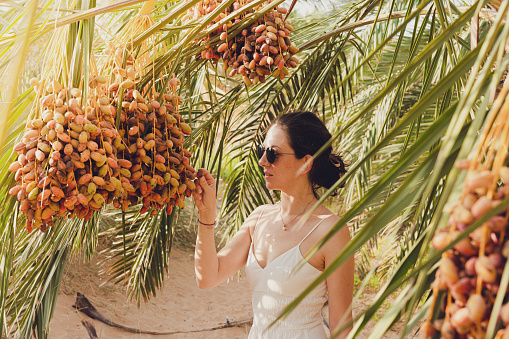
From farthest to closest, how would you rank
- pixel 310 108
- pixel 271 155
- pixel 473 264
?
pixel 310 108
pixel 271 155
pixel 473 264

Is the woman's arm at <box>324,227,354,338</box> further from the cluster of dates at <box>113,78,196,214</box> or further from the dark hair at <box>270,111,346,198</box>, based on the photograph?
the cluster of dates at <box>113,78,196,214</box>

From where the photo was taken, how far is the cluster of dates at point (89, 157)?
0.91 m

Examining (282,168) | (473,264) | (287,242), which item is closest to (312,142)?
(282,168)

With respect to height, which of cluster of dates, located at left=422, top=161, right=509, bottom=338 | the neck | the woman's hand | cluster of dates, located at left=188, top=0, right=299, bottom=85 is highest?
cluster of dates, located at left=188, top=0, right=299, bottom=85

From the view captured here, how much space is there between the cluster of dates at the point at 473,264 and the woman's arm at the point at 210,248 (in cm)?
102

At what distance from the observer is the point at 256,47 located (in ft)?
4.75

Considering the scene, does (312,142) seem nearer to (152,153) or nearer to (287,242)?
(287,242)

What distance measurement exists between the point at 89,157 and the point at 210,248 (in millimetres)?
840

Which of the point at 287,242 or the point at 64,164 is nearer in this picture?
the point at 64,164

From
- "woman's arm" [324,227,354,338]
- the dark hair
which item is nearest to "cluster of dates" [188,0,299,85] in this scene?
the dark hair

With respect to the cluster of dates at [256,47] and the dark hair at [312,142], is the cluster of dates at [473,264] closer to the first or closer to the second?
the cluster of dates at [256,47]

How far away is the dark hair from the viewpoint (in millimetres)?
1781

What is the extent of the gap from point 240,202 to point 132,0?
1869mm

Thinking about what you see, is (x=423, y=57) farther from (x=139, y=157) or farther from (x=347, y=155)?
(x=347, y=155)
